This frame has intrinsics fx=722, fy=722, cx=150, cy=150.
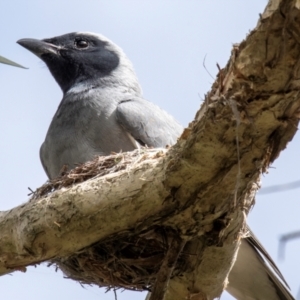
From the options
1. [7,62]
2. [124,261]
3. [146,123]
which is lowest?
[124,261]

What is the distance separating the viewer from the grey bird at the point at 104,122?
4870 mm

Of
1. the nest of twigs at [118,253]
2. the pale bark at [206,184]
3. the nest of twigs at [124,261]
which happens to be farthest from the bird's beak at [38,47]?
the pale bark at [206,184]

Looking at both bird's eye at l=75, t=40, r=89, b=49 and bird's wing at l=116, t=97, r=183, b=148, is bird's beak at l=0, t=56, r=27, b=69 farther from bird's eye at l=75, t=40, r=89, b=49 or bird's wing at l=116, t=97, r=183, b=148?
bird's eye at l=75, t=40, r=89, b=49

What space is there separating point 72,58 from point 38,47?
30 cm

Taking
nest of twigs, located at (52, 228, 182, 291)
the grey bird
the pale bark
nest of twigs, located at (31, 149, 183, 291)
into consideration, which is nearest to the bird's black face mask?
the grey bird

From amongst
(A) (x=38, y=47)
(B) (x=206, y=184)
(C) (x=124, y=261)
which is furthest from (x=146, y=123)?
(B) (x=206, y=184)

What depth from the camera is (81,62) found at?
20.4 ft

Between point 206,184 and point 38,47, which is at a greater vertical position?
point 38,47

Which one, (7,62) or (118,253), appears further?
(118,253)

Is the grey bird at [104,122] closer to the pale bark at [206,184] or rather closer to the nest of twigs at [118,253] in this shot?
the nest of twigs at [118,253]

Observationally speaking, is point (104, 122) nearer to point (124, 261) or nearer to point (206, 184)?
point (124, 261)

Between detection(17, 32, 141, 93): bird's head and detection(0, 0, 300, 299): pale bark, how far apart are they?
6.96 feet

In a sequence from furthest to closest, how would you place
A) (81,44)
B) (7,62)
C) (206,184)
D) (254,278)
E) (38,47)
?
(81,44), (38,47), (254,278), (7,62), (206,184)

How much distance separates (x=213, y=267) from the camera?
12.6 ft
